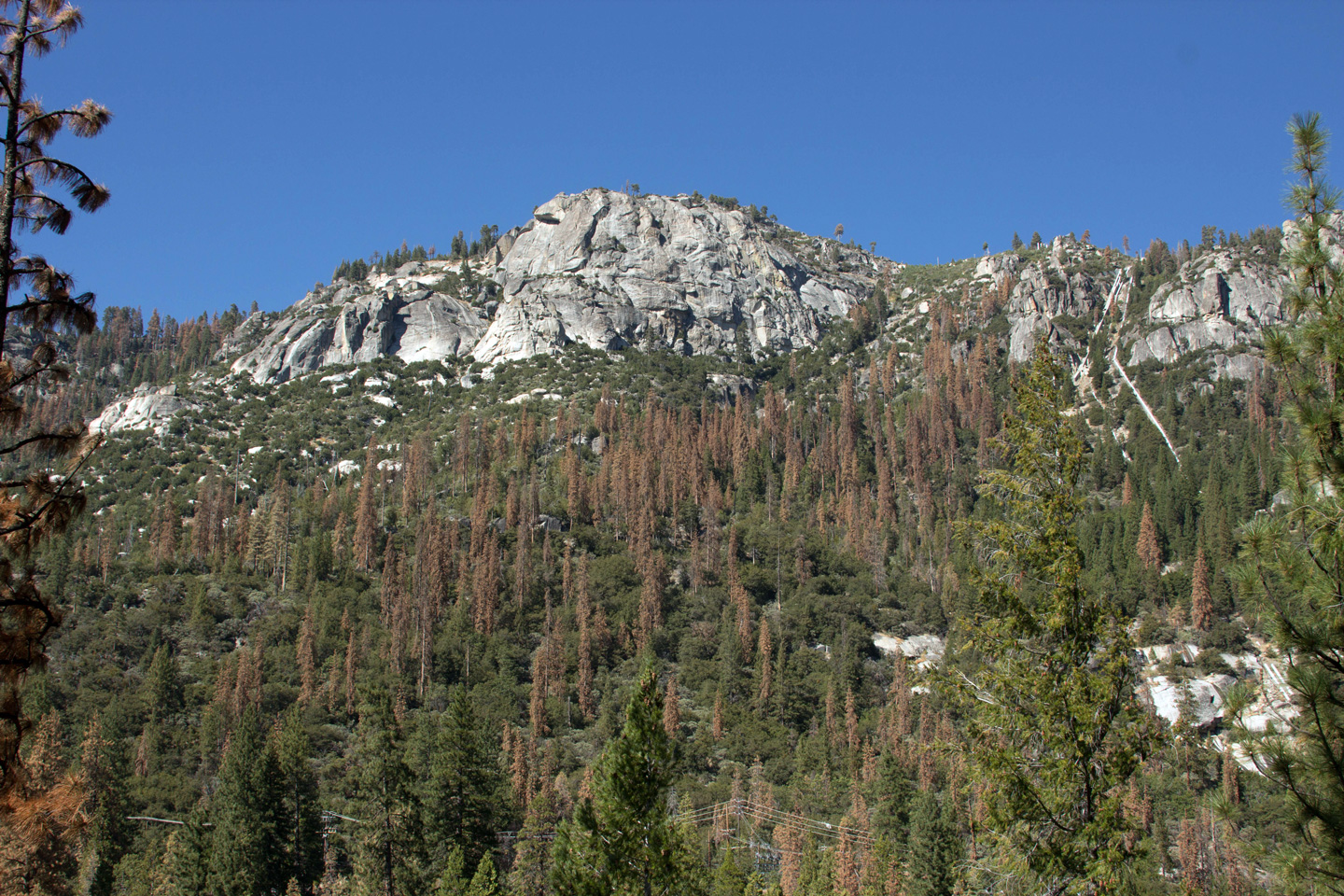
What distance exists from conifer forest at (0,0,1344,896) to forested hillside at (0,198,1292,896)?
1.44 ft

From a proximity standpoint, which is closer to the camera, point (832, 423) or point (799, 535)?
point (799, 535)

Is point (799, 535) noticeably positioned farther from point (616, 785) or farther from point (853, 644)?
point (616, 785)

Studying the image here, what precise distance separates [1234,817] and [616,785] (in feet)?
54.8

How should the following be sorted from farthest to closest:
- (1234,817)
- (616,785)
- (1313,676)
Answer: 1. (616,785)
2. (1234,817)
3. (1313,676)

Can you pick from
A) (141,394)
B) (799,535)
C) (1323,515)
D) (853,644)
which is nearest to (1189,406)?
(799,535)

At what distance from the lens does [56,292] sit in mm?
10383

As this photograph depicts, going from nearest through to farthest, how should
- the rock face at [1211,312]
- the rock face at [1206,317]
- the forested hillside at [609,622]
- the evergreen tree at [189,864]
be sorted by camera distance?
the evergreen tree at [189,864] < the forested hillside at [609,622] < the rock face at [1206,317] < the rock face at [1211,312]

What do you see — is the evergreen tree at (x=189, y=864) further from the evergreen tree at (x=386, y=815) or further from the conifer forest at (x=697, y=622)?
the evergreen tree at (x=386, y=815)

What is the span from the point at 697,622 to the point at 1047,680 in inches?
3816

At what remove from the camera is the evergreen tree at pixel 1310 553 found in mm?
8742

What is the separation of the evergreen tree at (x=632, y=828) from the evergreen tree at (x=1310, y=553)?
16.8 metres

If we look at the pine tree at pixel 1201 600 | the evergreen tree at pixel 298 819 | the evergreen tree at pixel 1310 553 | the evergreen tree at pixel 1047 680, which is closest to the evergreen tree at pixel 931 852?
the evergreen tree at pixel 298 819

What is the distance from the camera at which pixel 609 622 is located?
347 ft

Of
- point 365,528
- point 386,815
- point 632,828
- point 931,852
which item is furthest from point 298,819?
point 365,528
